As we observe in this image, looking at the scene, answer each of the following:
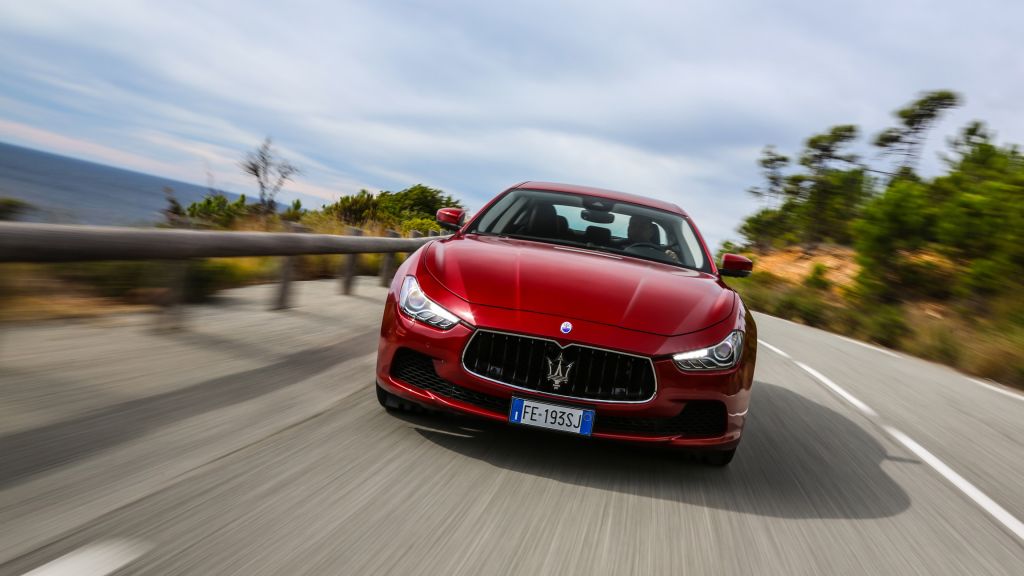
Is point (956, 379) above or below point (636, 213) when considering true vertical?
below

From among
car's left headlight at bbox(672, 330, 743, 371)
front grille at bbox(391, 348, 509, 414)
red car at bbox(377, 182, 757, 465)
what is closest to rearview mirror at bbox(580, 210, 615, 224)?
red car at bbox(377, 182, 757, 465)

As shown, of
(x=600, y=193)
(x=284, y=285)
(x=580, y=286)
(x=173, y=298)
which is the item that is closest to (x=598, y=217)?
(x=600, y=193)

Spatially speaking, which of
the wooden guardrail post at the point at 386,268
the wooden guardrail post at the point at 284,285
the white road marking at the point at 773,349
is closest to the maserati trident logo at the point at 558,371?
the wooden guardrail post at the point at 284,285

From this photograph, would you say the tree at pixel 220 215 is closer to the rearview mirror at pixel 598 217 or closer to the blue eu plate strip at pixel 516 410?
the rearview mirror at pixel 598 217

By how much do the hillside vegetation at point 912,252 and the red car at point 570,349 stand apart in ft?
31.0

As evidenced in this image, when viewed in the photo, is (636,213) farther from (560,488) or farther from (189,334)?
(189,334)

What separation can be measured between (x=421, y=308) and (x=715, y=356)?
137 cm

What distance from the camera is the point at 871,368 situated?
9391mm

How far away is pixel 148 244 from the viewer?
487 centimetres

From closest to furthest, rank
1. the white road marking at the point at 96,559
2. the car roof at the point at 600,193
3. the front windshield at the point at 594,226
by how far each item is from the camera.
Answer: the white road marking at the point at 96,559, the front windshield at the point at 594,226, the car roof at the point at 600,193

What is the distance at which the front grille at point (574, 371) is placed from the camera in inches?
Answer: 137

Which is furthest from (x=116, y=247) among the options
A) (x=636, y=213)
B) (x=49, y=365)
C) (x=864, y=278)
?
(x=864, y=278)

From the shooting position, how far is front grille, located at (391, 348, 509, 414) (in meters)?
3.54

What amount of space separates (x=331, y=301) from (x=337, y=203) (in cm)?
1206
